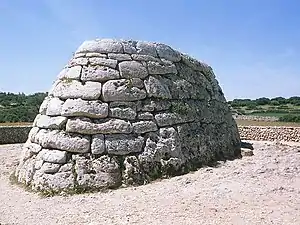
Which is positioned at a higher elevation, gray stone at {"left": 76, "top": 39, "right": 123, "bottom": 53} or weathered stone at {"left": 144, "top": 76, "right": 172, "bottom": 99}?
gray stone at {"left": 76, "top": 39, "right": 123, "bottom": 53}

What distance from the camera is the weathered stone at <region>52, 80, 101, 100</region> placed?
8.77 metres

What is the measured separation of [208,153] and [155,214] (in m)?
4.04

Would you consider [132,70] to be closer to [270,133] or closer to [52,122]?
[52,122]

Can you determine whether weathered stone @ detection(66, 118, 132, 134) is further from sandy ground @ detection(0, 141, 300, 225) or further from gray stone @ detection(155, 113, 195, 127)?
sandy ground @ detection(0, 141, 300, 225)

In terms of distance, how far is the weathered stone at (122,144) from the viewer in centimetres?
840

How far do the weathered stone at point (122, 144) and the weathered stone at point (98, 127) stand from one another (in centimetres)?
11

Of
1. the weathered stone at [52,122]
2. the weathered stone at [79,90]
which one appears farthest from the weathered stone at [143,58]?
the weathered stone at [52,122]

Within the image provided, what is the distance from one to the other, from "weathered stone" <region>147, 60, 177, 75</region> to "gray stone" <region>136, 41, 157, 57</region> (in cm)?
28

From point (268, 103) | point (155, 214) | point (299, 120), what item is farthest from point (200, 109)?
point (268, 103)

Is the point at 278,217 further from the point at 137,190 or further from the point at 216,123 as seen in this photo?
the point at 216,123

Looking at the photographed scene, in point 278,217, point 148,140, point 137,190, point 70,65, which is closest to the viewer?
point 278,217

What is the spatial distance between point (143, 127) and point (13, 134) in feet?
49.5

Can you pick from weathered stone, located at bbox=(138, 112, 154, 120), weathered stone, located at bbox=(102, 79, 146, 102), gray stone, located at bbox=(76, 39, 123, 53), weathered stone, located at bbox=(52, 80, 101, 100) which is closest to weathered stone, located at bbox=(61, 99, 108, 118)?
weathered stone, located at bbox=(52, 80, 101, 100)

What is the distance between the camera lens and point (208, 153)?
10.0m
